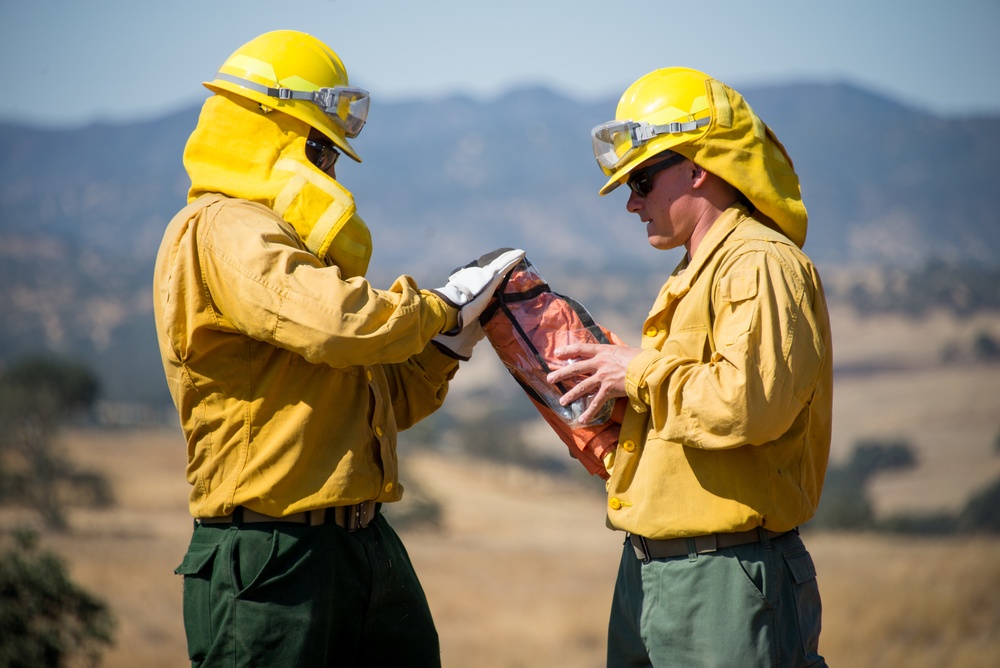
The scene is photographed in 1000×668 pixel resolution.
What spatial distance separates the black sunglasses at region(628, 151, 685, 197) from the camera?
12.4ft

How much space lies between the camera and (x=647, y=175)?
3854 mm

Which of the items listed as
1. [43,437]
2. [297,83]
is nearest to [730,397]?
[297,83]

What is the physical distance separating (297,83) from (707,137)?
1492mm

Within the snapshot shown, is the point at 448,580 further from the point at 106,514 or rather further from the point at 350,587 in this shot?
the point at 350,587

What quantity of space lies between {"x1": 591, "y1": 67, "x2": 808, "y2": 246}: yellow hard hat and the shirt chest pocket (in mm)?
421

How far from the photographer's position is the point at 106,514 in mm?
31141

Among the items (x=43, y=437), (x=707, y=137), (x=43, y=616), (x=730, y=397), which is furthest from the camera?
(x=43, y=437)

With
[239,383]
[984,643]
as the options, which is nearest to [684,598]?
[239,383]

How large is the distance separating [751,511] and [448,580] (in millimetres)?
20474

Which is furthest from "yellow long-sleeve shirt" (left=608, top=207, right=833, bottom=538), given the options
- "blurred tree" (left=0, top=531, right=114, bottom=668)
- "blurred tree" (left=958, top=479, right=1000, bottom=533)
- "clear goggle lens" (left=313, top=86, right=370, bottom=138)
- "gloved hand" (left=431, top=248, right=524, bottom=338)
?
"blurred tree" (left=958, top=479, right=1000, bottom=533)

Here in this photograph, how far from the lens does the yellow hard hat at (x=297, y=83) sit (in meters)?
3.80

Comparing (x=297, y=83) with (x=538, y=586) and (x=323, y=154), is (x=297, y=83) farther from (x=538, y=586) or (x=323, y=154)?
(x=538, y=586)

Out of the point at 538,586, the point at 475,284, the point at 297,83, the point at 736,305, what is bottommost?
the point at 538,586

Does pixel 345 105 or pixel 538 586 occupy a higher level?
pixel 345 105
